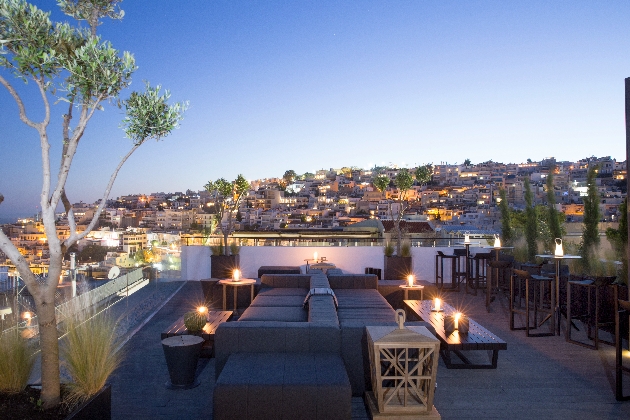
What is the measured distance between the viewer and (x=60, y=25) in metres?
2.87

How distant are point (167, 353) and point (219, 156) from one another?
24.7 meters

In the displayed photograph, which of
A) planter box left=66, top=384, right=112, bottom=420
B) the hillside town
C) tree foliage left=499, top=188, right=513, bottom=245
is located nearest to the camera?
planter box left=66, top=384, right=112, bottom=420

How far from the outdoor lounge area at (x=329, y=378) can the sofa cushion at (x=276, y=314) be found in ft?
0.06

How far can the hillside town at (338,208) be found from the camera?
13094 millimetres

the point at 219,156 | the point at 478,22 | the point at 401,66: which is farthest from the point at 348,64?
the point at 219,156

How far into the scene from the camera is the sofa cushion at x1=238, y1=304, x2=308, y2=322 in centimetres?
515

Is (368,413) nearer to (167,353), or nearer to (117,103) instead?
(167,353)

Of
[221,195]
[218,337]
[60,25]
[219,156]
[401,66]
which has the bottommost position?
[218,337]

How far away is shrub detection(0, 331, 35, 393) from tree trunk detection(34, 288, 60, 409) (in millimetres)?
215

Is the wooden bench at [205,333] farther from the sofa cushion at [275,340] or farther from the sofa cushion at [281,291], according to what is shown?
the sofa cushion at [281,291]

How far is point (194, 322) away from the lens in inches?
183

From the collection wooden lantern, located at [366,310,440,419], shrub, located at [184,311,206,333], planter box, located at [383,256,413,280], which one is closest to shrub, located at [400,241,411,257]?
planter box, located at [383,256,413,280]

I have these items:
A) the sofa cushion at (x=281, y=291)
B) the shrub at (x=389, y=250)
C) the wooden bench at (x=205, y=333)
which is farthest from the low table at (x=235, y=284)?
the shrub at (x=389, y=250)

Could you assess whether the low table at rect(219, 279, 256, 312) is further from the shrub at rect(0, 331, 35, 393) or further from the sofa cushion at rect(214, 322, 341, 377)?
the shrub at rect(0, 331, 35, 393)
